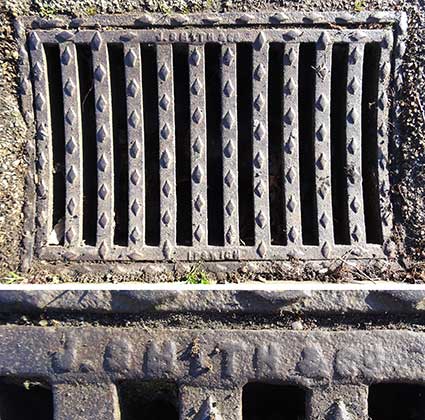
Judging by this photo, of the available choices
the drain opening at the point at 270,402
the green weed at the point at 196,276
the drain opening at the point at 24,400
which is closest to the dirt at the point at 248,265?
the green weed at the point at 196,276

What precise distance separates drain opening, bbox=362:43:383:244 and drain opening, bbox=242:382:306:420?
726 millimetres

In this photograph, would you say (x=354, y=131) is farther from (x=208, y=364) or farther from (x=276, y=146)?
(x=208, y=364)

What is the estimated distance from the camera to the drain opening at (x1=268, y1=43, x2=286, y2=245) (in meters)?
2.26

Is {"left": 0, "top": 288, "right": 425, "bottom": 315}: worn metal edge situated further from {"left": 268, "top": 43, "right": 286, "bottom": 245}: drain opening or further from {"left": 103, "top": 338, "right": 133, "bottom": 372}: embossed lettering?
{"left": 268, "top": 43, "right": 286, "bottom": 245}: drain opening

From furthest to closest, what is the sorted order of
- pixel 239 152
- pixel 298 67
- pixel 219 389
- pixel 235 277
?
pixel 239 152
pixel 298 67
pixel 235 277
pixel 219 389

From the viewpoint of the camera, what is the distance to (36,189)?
222 centimetres

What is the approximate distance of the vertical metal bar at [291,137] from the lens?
2.18m

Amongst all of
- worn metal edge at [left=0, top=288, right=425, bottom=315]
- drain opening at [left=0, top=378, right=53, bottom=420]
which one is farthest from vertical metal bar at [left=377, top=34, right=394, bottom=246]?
drain opening at [left=0, top=378, right=53, bottom=420]

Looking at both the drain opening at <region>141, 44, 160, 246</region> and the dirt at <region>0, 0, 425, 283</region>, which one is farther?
the drain opening at <region>141, 44, 160, 246</region>

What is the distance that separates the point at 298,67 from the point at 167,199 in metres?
0.77

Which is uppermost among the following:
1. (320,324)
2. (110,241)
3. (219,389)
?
(110,241)

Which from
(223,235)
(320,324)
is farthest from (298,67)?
(320,324)

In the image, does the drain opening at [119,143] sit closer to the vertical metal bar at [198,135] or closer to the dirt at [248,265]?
the dirt at [248,265]

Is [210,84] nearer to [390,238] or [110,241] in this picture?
[110,241]
